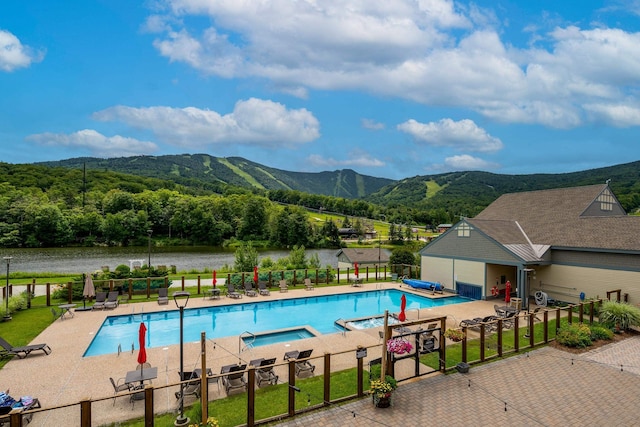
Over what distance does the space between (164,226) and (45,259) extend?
27.2 meters

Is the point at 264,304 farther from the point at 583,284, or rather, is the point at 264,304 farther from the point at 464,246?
the point at 583,284

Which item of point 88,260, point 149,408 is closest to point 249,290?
point 149,408

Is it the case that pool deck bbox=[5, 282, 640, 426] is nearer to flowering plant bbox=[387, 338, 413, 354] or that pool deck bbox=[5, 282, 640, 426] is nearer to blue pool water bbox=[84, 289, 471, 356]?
flowering plant bbox=[387, 338, 413, 354]

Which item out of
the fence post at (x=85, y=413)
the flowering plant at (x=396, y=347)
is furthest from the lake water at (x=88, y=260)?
the flowering plant at (x=396, y=347)

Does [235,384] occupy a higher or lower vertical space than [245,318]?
higher

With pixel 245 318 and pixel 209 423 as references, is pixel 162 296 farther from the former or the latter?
pixel 209 423

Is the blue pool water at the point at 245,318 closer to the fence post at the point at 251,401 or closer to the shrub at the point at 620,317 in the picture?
the fence post at the point at 251,401

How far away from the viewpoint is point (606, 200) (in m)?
23.9

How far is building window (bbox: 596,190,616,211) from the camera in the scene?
23378 millimetres

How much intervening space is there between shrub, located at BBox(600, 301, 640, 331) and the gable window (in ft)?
28.1

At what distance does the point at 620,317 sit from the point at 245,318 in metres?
15.8

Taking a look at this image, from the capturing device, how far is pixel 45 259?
44781mm

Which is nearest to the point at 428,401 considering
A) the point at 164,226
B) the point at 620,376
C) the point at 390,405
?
the point at 390,405

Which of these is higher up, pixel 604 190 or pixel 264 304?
pixel 604 190
